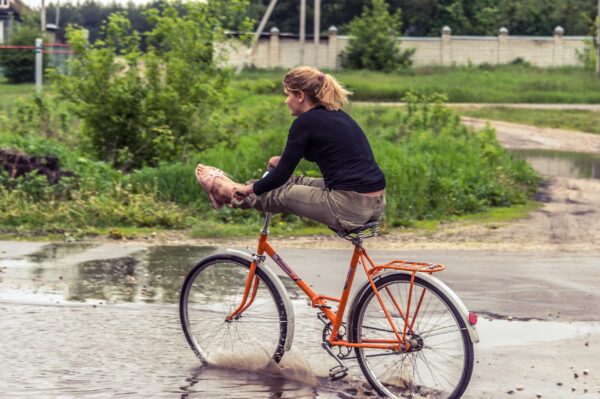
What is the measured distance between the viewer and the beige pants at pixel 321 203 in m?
5.95

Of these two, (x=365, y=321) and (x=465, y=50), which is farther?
(x=465, y=50)

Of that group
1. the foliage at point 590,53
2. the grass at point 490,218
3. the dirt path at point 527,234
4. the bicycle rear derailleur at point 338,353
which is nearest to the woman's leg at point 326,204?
the bicycle rear derailleur at point 338,353

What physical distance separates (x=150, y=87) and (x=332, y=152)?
834 cm

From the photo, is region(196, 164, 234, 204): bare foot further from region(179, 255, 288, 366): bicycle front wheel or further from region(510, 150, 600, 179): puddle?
region(510, 150, 600, 179): puddle

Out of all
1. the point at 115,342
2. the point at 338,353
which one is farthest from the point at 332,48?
the point at 338,353

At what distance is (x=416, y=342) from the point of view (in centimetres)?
589

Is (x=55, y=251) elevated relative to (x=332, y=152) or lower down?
lower down

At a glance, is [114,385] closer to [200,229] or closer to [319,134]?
[319,134]

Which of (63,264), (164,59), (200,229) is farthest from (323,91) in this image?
(164,59)

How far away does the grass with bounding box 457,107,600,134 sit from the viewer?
29.8 meters

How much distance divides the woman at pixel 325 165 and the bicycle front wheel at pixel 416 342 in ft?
1.37

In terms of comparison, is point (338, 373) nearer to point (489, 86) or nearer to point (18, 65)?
point (18, 65)

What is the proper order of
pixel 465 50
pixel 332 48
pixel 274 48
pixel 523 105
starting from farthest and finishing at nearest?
Result: pixel 465 50 → pixel 274 48 → pixel 332 48 → pixel 523 105

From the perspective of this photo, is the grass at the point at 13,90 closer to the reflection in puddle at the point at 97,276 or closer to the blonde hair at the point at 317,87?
the reflection in puddle at the point at 97,276
